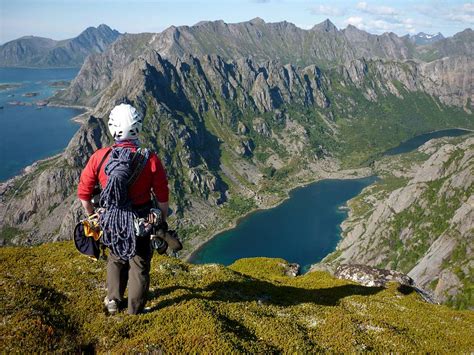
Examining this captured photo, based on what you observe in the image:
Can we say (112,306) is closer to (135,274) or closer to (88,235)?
(135,274)

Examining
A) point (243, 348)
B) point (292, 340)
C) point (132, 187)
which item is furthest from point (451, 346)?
point (132, 187)

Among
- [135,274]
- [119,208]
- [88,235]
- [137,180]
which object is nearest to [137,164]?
[137,180]

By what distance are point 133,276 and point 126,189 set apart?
3.89 m

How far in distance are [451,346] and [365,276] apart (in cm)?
2165

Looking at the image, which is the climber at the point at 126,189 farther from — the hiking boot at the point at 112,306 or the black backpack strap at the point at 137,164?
the hiking boot at the point at 112,306

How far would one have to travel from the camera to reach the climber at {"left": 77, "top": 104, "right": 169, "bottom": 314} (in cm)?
1490

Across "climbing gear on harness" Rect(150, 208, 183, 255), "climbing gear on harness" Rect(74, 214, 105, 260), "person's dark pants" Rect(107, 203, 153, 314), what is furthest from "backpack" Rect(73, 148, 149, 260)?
"climbing gear on harness" Rect(150, 208, 183, 255)

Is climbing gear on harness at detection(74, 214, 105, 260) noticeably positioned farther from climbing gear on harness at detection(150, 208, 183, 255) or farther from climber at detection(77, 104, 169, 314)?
climbing gear on harness at detection(150, 208, 183, 255)

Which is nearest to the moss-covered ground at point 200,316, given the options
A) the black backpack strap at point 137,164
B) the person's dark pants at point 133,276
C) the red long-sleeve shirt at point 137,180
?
the person's dark pants at point 133,276

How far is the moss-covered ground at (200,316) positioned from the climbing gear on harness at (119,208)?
3423 mm

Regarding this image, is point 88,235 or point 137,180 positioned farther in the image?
point 88,235

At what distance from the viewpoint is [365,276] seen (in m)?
39.2

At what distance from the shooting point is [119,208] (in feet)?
50.1

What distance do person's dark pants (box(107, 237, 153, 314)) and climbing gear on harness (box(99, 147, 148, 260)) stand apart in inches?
21.7
